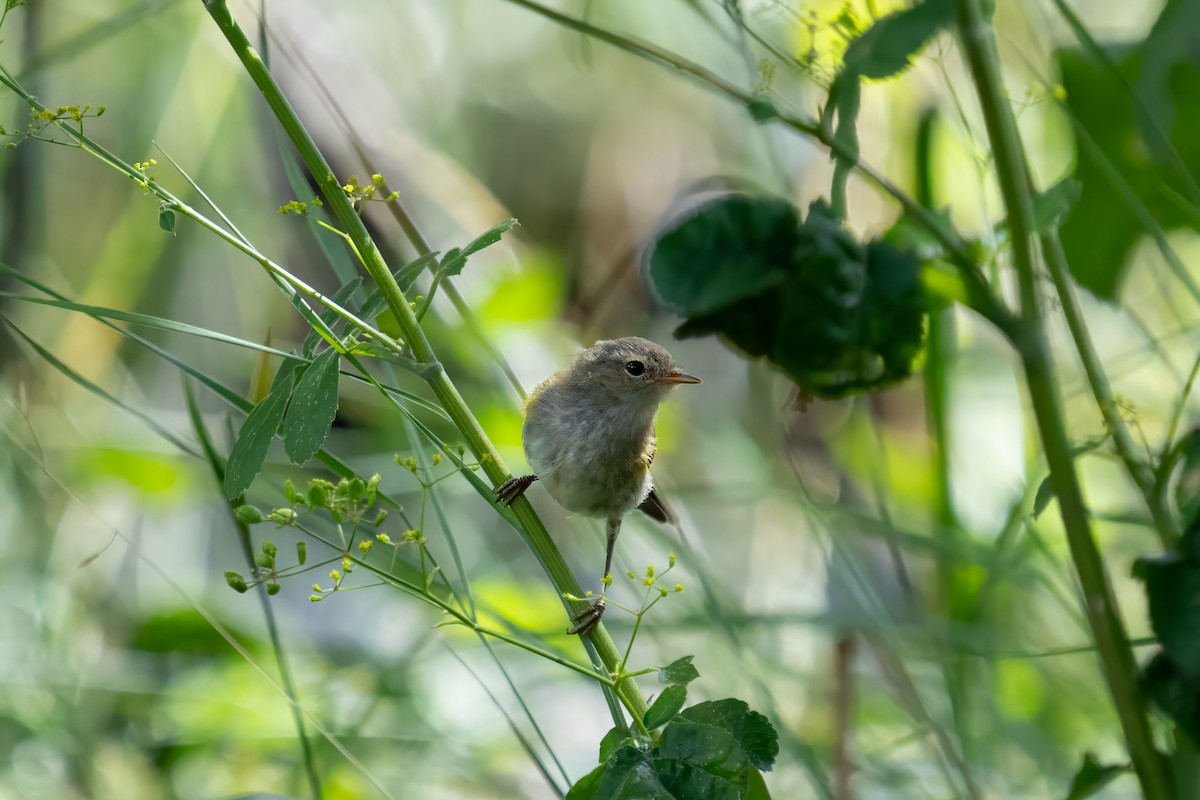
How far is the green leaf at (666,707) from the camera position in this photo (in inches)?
50.5

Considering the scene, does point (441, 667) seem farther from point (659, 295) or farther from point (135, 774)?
point (659, 295)

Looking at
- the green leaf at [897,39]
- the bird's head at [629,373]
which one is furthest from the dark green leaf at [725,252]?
the bird's head at [629,373]

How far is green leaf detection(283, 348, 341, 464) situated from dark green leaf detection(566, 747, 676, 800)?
0.48m

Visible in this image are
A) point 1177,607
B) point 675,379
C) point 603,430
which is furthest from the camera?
point 675,379

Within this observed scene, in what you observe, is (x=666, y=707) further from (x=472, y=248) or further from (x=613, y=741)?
(x=472, y=248)

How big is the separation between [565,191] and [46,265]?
8.04 ft

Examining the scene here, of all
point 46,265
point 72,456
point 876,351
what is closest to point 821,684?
point 876,351

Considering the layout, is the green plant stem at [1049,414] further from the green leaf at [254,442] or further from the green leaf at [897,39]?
the green leaf at [254,442]

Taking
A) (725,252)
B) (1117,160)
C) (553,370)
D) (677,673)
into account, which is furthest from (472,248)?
(553,370)

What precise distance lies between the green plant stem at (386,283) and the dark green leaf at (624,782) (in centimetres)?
8

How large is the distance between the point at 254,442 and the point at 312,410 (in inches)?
4.1

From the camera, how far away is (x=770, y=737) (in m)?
1.25

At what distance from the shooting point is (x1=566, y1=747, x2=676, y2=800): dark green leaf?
1191mm

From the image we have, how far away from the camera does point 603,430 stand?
2.86m
